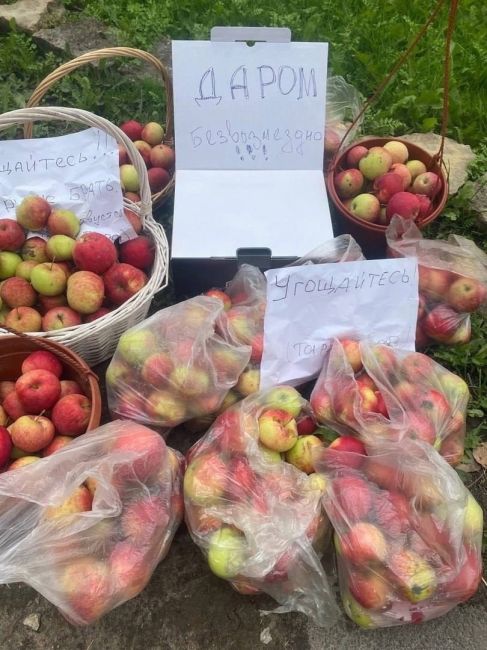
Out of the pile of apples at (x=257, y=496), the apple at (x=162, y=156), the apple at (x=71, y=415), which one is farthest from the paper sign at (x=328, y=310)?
the apple at (x=162, y=156)

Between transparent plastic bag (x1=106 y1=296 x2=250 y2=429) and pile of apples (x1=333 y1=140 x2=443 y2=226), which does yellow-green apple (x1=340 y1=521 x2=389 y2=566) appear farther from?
pile of apples (x1=333 y1=140 x2=443 y2=226)

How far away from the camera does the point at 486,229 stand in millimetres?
2328

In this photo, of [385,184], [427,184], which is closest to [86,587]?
[385,184]

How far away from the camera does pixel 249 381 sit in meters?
1.57

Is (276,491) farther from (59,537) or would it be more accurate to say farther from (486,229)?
(486,229)

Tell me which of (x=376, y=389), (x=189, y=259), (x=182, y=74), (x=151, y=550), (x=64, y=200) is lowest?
(x=151, y=550)

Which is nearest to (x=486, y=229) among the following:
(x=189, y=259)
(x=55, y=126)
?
(x=189, y=259)

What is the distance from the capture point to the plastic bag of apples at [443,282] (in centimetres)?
171

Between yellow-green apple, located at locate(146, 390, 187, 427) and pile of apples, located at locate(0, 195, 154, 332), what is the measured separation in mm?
364

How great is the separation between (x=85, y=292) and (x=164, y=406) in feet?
1.40

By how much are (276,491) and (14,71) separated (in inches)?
104

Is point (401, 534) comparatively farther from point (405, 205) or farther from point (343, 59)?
point (343, 59)

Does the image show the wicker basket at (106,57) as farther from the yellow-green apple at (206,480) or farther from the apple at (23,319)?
the yellow-green apple at (206,480)

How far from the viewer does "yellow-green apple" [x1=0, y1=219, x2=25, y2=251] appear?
1701 mm
